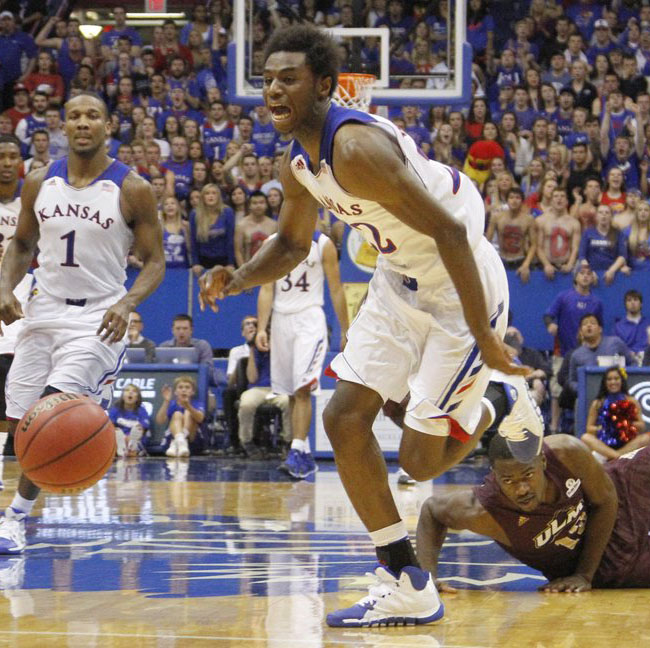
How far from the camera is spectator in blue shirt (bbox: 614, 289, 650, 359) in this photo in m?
12.5

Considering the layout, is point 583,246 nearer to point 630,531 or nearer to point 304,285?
point 304,285

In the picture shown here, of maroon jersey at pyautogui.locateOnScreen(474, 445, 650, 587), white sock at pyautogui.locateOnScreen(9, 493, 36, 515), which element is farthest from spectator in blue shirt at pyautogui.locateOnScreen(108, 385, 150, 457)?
maroon jersey at pyautogui.locateOnScreen(474, 445, 650, 587)

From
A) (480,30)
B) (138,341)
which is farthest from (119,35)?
(138,341)

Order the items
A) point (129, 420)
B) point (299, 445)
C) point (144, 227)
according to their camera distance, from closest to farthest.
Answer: point (144, 227) < point (299, 445) < point (129, 420)

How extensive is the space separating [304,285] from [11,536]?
5.01 metres

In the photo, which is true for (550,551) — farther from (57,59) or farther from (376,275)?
(57,59)

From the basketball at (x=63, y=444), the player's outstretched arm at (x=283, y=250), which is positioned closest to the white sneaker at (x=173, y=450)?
the basketball at (x=63, y=444)

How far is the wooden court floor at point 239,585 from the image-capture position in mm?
4031

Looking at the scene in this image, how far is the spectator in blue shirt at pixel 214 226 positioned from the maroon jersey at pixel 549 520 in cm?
870

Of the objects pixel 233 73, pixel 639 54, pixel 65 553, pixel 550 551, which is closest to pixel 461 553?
pixel 550 551

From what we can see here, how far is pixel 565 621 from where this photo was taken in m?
4.30

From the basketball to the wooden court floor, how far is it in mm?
427

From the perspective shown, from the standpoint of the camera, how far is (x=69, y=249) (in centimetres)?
590

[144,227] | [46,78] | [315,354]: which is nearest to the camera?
[144,227]
